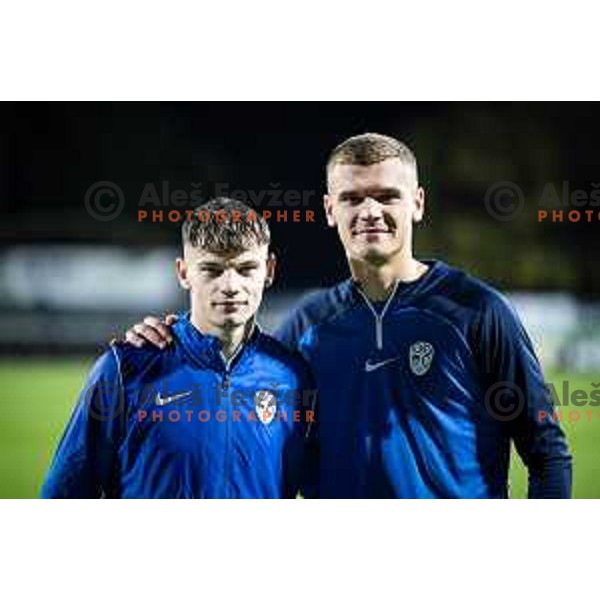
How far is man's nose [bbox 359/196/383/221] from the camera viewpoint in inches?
152

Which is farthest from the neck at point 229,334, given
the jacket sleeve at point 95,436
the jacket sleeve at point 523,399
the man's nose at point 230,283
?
the jacket sleeve at point 523,399

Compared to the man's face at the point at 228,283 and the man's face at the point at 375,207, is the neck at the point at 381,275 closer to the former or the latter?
the man's face at the point at 375,207

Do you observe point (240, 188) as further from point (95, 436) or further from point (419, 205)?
point (95, 436)

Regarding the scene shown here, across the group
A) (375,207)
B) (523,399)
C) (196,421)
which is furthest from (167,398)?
(523,399)

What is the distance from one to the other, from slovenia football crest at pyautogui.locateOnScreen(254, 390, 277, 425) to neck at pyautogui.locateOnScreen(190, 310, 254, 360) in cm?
19

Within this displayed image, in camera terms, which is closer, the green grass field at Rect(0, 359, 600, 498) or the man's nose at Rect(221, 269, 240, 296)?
the man's nose at Rect(221, 269, 240, 296)

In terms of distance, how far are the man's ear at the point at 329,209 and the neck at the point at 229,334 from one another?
1.57ft

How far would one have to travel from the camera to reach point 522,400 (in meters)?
3.92

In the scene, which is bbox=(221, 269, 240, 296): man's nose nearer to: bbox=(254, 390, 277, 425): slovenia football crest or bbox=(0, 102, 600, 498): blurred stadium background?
bbox=(0, 102, 600, 498): blurred stadium background

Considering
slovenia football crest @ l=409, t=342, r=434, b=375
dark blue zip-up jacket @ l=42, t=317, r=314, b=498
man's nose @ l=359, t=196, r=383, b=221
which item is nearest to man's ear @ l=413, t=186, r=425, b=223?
man's nose @ l=359, t=196, r=383, b=221

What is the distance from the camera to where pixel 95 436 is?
3939 millimetres

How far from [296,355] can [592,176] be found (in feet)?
4.34

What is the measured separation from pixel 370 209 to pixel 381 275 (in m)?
Answer: 0.26

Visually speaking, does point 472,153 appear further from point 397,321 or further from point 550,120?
point 397,321
